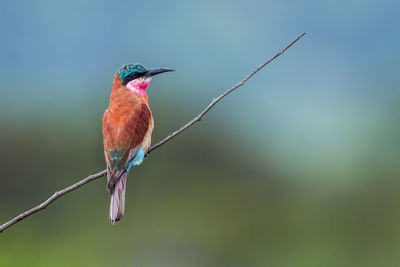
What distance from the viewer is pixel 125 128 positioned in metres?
2.77

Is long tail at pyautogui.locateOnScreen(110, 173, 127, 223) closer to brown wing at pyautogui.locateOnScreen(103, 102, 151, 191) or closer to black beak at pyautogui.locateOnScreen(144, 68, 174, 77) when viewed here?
brown wing at pyautogui.locateOnScreen(103, 102, 151, 191)

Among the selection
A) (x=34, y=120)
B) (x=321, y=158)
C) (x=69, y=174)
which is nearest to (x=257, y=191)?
(x=69, y=174)

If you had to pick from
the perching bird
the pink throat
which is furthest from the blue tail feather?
the pink throat

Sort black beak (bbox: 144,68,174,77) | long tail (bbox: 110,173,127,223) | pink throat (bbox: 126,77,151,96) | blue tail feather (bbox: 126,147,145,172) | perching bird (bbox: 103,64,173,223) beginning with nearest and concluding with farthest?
long tail (bbox: 110,173,127,223)
perching bird (bbox: 103,64,173,223)
blue tail feather (bbox: 126,147,145,172)
black beak (bbox: 144,68,174,77)
pink throat (bbox: 126,77,151,96)

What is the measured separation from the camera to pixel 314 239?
12.8m

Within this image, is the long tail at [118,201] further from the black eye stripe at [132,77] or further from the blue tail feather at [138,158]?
the black eye stripe at [132,77]

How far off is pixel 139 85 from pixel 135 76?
6 centimetres

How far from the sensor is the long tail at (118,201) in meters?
2.36

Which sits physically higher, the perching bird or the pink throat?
the pink throat

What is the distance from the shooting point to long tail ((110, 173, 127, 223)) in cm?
236

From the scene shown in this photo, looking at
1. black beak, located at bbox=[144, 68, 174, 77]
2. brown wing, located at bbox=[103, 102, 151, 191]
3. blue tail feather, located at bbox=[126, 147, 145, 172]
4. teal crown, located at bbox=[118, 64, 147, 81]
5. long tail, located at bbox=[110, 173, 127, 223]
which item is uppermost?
teal crown, located at bbox=[118, 64, 147, 81]

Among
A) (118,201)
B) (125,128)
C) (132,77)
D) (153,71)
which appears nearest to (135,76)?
(132,77)

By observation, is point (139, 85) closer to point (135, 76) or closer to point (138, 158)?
point (135, 76)

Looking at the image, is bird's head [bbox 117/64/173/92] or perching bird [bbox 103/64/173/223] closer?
perching bird [bbox 103/64/173/223]
